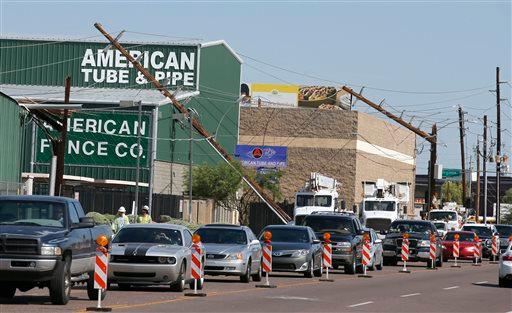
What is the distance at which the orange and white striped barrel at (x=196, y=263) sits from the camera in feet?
90.0

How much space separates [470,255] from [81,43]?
48166mm

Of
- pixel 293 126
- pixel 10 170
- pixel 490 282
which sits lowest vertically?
pixel 490 282

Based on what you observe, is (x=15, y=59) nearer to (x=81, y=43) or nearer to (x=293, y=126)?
(x=81, y=43)

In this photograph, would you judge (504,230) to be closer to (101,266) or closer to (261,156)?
(261,156)

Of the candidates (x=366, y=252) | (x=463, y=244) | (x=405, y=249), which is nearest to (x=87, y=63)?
(x=463, y=244)

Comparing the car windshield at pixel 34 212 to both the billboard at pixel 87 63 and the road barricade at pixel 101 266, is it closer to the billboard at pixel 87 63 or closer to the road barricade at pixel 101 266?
the road barricade at pixel 101 266

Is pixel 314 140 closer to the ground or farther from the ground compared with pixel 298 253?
farther from the ground

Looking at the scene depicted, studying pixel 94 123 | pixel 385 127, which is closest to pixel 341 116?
pixel 385 127

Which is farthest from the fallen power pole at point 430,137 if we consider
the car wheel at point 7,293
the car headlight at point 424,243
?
the car wheel at point 7,293

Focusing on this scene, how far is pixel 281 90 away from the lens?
12975cm

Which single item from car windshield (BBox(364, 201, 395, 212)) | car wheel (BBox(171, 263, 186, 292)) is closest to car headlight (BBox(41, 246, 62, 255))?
car wheel (BBox(171, 263, 186, 292))

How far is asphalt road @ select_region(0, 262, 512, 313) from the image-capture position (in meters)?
22.7

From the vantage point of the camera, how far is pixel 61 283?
70.7 feet

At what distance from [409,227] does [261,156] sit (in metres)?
51.1
